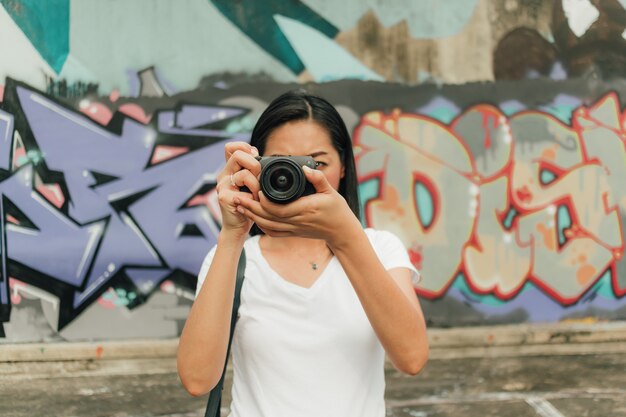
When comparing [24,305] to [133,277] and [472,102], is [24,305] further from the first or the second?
[472,102]

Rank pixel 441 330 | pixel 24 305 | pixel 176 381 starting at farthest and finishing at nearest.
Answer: pixel 441 330, pixel 24 305, pixel 176 381

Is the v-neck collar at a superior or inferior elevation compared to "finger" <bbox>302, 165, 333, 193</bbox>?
inferior

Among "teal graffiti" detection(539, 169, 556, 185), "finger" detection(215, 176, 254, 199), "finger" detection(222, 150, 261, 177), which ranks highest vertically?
"finger" detection(222, 150, 261, 177)

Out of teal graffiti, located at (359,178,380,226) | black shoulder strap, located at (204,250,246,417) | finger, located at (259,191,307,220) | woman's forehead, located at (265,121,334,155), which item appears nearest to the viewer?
finger, located at (259,191,307,220)

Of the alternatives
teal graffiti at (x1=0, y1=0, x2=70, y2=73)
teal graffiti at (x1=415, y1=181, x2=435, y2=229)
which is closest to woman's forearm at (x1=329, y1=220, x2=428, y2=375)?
teal graffiti at (x1=415, y1=181, x2=435, y2=229)

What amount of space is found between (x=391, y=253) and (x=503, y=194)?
15.0 feet

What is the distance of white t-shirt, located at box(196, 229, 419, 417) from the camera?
52.6 inches

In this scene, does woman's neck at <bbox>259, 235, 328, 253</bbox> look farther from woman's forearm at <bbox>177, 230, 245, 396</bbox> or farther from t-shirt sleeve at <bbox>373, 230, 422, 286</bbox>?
woman's forearm at <bbox>177, 230, 245, 396</bbox>

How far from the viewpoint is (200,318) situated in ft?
4.16

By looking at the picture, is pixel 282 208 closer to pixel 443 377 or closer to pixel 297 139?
pixel 297 139

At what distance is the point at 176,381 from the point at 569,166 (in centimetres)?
403

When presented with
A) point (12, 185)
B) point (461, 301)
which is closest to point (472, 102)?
point (461, 301)

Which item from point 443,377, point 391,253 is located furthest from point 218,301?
point 443,377

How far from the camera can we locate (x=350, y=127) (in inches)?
221
